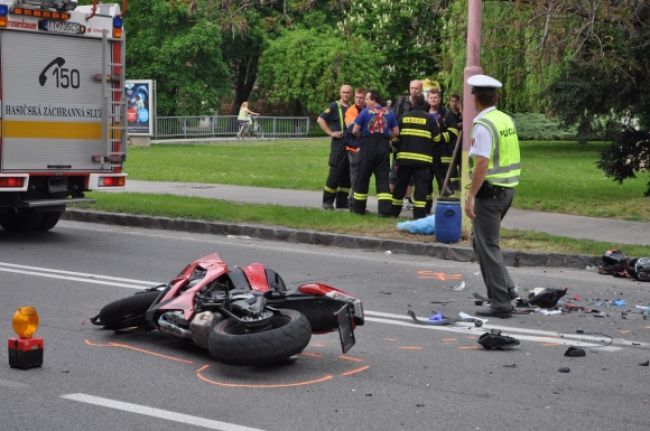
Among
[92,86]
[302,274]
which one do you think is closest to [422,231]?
[302,274]

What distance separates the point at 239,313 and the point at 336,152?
9.59 m

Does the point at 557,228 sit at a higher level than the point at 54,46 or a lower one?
lower

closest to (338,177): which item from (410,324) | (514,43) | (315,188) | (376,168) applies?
(376,168)

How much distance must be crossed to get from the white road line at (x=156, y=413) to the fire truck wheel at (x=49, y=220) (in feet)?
29.0

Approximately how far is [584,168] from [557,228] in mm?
14453

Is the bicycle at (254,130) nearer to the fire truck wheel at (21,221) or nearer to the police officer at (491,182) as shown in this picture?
the fire truck wheel at (21,221)

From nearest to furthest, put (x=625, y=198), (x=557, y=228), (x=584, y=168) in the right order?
1. (x=557, y=228)
2. (x=625, y=198)
3. (x=584, y=168)

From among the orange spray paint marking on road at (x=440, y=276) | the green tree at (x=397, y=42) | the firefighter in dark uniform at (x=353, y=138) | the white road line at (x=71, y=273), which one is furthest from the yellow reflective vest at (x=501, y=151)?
the green tree at (x=397, y=42)

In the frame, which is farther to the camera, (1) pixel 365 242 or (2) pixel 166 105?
(2) pixel 166 105

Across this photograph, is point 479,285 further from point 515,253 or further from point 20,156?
point 20,156

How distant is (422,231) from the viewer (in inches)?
544

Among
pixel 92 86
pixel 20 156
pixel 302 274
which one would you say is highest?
pixel 92 86

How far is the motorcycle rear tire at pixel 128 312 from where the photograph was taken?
7.74 meters

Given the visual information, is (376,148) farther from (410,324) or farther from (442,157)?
(410,324)
